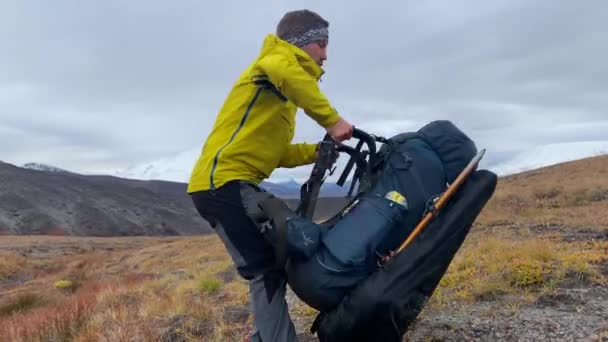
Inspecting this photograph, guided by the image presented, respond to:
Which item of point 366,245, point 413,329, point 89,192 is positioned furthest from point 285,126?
point 89,192

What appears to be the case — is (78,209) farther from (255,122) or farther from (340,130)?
(340,130)

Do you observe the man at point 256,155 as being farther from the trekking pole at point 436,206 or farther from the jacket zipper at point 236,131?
the trekking pole at point 436,206

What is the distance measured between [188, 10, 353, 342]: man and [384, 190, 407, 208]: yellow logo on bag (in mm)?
468

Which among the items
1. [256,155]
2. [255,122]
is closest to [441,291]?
[256,155]

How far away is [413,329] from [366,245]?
1.59 meters

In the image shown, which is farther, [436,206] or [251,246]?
[251,246]

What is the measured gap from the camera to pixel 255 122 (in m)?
3.47

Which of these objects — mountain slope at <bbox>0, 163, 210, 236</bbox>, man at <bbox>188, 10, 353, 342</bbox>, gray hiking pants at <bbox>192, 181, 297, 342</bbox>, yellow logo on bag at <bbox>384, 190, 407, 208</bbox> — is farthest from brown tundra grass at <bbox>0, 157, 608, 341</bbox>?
mountain slope at <bbox>0, 163, 210, 236</bbox>

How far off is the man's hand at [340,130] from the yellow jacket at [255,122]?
3 centimetres

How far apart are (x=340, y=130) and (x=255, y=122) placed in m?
0.59

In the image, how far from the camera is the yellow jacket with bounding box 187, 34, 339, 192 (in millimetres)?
3268

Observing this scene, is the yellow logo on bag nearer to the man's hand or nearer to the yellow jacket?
the man's hand

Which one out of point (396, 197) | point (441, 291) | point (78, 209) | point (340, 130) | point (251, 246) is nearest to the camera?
point (340, 130)

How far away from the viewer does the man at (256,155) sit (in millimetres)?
3395
